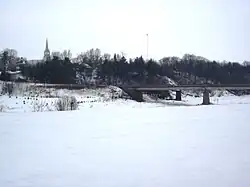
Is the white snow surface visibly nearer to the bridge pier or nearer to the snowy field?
the snowy field

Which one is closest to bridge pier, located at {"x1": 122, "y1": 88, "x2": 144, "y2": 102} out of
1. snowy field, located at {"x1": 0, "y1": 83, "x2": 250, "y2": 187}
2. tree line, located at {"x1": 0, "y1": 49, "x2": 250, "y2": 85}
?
tree line, located at {"x1": 0, "y1": 49, "x2": 250, "y2": 85}

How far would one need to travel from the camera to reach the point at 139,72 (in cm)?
8744

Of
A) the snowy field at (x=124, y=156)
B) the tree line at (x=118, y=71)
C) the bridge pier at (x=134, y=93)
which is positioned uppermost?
the tree line at (x=118, y=71)

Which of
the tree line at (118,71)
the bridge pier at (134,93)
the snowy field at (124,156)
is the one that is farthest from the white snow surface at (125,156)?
the tree line at (118,71)

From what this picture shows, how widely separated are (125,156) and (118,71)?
78.0 meters

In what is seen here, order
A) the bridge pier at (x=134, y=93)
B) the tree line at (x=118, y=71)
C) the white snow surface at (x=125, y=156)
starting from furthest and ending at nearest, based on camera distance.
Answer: the tree line at (x=118, y=71), the bridge pier at (x=134, y=93), the white snow surface at (x=125, y=156)

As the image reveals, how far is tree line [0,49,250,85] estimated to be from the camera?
7041 centimetres

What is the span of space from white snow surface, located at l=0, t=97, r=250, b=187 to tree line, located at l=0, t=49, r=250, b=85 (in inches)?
2344

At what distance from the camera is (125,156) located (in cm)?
668

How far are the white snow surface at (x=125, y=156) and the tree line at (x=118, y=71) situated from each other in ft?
195

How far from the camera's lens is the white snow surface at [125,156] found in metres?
5.22

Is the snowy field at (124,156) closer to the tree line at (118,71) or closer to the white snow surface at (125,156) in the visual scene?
the white snow surface at (125,156)

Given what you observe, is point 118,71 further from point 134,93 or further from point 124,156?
point 124,156

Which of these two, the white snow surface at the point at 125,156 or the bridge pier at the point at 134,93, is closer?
the white snow surface at the point at 125,156
